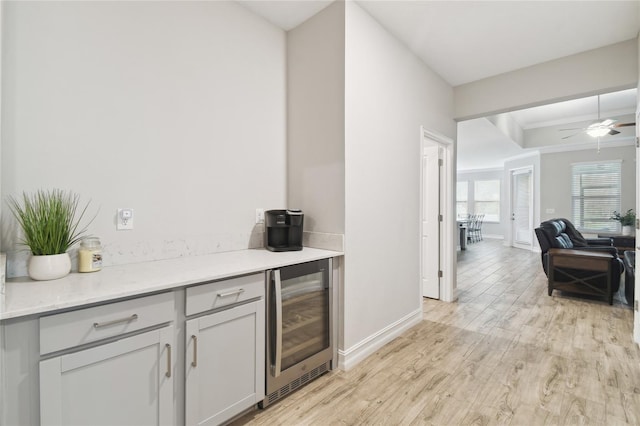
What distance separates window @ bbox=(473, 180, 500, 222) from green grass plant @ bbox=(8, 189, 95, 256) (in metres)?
12.2

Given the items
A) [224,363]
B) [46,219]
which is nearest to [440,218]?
[224,363]

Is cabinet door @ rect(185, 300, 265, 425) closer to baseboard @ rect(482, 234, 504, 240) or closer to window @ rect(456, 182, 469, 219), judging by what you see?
baseboard @ rect(482, 234, 504, 240)

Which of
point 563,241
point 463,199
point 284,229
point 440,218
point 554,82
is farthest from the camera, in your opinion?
point 463,199

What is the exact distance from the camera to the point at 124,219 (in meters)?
1.79

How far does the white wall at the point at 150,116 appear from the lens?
1.52 metres

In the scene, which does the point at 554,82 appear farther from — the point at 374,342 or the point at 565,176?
the point at 565,176

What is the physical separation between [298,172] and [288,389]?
5.24ft

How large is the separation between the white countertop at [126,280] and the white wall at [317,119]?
0.49 meters

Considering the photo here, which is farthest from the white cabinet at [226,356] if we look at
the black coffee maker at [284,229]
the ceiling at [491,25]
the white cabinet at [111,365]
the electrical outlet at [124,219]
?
the ceiling at [491,25]

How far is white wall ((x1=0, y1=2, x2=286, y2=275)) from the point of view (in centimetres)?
152

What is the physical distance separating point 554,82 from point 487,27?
3.90 ft

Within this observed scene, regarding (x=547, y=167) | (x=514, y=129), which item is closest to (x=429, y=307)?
(x=514, y=129)

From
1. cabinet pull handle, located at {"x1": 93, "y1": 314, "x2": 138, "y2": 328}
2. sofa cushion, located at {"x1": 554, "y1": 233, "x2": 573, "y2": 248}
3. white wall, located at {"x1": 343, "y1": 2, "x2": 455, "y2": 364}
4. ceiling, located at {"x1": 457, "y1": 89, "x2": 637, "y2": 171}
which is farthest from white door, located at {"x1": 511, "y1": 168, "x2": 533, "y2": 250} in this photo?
cabinet pull handle, located at {"x1": 93, "y1": 314, "x2": 138, "y2": 328}

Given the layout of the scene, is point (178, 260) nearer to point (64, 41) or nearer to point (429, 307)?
point (64, 41)
